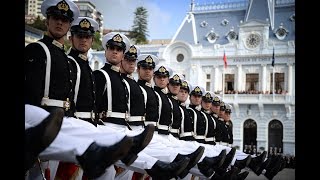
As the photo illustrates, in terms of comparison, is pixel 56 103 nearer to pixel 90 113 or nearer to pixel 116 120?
pixel 90 113

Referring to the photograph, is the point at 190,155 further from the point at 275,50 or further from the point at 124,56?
the point at 275,50

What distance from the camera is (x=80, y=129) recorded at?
4.00 meters

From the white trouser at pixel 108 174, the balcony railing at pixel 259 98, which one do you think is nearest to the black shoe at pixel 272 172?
the white trouser at pixel 108 174

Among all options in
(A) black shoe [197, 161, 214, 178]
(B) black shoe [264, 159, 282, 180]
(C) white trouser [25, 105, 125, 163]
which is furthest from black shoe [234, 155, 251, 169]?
(C) white trouser [25, 105, 125, 163]

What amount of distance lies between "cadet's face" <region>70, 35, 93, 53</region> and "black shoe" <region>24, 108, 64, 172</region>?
72.9 inches

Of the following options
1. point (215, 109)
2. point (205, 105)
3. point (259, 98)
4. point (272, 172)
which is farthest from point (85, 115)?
point (259, 98)

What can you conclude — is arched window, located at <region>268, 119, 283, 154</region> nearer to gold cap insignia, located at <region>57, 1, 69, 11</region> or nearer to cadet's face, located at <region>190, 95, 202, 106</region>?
cadet's face, located at <region>190, 95, 202, 106</region>

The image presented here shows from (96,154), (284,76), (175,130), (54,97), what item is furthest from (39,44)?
(284,76)

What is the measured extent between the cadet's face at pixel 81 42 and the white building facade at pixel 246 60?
71.7 feet

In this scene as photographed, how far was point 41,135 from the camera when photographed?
337 cm

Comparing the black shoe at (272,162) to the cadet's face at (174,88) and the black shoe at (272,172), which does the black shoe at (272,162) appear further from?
the cadet's face at (174,88)

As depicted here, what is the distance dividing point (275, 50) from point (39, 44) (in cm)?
2709

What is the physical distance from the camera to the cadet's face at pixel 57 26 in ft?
15.3

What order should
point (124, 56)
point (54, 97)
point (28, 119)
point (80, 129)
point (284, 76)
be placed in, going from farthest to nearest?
point (284, 76) < point (124, 56) < point (54, 97) < point (80, 129) < point (28, 119)
